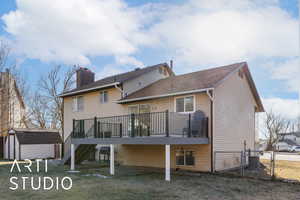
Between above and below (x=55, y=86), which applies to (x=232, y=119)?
below

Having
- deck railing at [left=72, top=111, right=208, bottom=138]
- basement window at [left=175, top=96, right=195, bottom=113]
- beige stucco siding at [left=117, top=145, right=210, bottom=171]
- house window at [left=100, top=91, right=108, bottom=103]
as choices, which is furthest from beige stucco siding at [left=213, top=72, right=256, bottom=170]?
house window at [left=100, top=91, right=108, bottom=103]

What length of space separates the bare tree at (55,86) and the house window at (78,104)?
37.3ft

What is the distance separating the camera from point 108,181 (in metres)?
9.82

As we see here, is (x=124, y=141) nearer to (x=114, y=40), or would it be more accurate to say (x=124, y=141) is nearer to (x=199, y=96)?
(x=199, y=96)

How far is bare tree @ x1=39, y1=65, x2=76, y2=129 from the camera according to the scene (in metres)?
30.5

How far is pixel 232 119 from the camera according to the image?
14.0 metres

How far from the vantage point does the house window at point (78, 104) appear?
63.1ft

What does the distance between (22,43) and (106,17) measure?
38.5ft

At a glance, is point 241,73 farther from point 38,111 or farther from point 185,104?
point 38,111

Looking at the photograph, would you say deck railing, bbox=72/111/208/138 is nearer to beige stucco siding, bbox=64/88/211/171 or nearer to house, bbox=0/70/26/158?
beige stucco siding, bbox=64/88/211/171

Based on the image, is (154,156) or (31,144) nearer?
(154,156)

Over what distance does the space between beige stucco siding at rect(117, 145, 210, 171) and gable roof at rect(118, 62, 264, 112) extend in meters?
2.75

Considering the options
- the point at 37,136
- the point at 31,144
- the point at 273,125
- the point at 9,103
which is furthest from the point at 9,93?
the point at 273,125

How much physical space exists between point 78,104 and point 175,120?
9.85 meters
